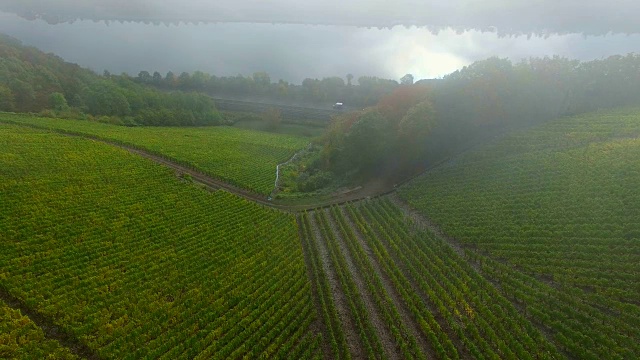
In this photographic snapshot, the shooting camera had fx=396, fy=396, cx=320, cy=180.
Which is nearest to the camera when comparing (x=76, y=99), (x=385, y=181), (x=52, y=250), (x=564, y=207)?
(x=52, y=250)

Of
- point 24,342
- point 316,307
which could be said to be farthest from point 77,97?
point 316,307

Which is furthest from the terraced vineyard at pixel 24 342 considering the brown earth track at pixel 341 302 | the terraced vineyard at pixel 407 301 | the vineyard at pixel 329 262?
the brown earth track at pixel 341 302

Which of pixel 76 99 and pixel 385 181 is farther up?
pixel 76 99

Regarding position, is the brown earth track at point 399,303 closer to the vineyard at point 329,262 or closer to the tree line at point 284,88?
the vineyard at point 329,262

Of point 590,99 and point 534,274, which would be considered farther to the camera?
point 590,99

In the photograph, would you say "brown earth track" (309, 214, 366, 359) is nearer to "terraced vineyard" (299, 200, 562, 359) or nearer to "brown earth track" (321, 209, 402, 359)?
"terraced vineyard" (299, 200, 562, 359)

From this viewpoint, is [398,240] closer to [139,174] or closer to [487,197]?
[487,197]

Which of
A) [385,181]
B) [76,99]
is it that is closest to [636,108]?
[385,181]
